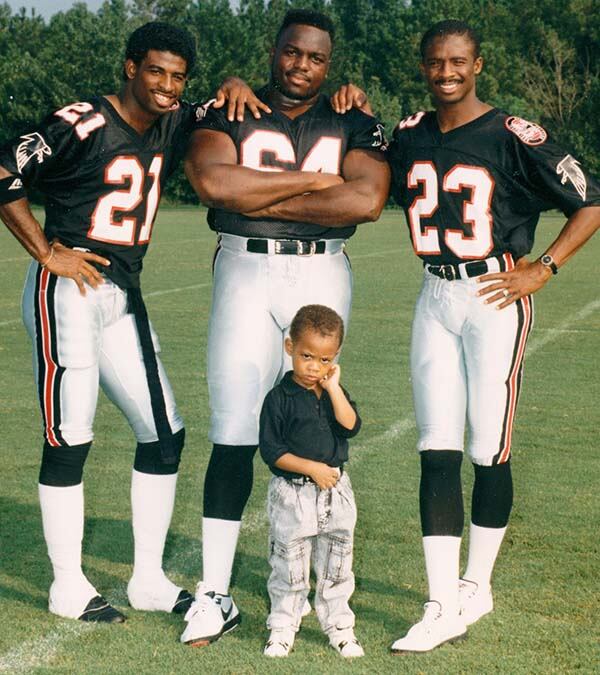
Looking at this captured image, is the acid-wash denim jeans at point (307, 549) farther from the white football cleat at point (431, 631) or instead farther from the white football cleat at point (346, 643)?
the white football cleat at point (431, 631)

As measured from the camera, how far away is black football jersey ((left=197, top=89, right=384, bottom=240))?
4.25 metres

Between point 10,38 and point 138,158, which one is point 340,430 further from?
point 10,38

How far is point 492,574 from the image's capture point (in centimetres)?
467

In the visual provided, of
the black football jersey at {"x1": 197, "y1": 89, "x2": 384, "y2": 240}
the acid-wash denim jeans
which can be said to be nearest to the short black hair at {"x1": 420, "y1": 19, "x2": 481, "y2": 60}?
the black football jersey at {"x1": 197, "y1": 89, "x2": 384, "y2": 240}

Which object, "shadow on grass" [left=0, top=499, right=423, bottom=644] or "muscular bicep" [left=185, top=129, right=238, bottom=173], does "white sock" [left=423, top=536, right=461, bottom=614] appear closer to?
"shadow on grass" [left=0, top=499, right=423, bottom=644]

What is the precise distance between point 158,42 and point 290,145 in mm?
606

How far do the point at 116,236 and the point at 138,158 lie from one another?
0.99ft

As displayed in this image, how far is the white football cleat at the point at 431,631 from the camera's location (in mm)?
3887

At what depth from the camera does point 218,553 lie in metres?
4.16

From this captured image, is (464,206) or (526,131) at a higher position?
(526,131)

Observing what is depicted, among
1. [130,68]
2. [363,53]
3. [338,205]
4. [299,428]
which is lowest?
[299,428]

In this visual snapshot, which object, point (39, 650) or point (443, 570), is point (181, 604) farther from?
point (443, 570)

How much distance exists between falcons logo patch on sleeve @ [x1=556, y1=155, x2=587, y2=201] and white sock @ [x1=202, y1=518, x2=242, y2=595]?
171 cm

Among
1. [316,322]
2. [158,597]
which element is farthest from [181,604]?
[316,322]
